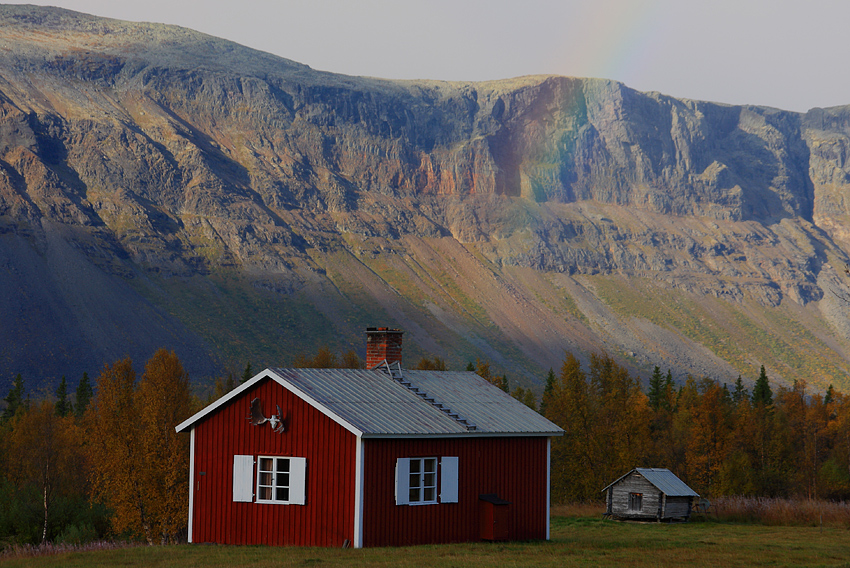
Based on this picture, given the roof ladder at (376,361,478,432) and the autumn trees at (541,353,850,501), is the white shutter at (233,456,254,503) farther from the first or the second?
the autumn trees at (541,353,850,501)

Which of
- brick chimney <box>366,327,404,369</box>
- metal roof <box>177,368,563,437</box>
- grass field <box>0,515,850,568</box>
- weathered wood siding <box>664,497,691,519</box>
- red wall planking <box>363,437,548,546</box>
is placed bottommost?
weathered wood siding <box>664,497,691,519</box>

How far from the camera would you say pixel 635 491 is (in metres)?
46.0

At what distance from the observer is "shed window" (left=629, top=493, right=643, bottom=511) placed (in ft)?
150

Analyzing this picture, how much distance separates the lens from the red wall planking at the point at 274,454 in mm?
24891

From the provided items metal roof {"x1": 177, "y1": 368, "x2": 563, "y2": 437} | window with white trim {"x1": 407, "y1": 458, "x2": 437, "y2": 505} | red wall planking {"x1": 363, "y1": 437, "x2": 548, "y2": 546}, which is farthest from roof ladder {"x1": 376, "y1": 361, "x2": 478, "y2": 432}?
window with white trim {"x1": 407, "y1": 458, "x2": 437, "y2": 505}

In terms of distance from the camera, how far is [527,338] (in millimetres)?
180125

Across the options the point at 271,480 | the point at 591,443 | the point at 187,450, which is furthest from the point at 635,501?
the point at 271,480

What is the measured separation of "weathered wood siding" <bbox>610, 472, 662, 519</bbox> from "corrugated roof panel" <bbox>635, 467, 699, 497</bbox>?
25 cm

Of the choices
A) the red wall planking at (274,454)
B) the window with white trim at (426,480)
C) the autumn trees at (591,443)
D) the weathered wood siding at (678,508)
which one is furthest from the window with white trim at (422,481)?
the autumn trees at (591,443)

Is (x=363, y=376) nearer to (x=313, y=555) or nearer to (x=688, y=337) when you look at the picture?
(x=313, y=555)

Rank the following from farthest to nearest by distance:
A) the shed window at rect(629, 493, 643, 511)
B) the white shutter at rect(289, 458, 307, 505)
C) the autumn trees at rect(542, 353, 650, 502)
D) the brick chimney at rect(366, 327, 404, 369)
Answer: the autumn trees at rect(542, 353, 650, 502), the shed window at rect(629, 493, 643, 511), the brick chimney at rect(366, 327, 404, 369), the white shutter at rect(289, 458, 307, 505)

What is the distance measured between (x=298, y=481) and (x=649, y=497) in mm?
25228

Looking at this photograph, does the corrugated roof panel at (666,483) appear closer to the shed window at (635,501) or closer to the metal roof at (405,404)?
the shed window at (635,501)

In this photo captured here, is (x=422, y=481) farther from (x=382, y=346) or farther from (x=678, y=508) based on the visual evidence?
(x=678, y=508)
